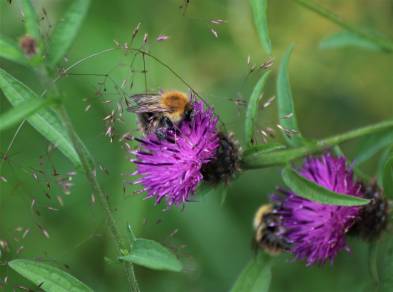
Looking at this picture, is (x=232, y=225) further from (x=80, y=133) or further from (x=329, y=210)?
(x=329, y=210)

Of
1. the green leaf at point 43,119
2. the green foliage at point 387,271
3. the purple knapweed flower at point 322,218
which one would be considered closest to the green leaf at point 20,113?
the green leaf at point 43,119

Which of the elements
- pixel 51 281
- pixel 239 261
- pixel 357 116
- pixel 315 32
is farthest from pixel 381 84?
pixel 51 281

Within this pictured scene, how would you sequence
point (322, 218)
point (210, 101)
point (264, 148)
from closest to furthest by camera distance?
point (264, 148) → point (322, 218) → point (210, 101)

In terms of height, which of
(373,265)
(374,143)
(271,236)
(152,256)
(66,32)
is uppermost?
(66,32)

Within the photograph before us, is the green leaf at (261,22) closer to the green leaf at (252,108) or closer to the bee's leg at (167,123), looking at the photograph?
the green leaf at (252,108)

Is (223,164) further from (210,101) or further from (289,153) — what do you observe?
(210,101)

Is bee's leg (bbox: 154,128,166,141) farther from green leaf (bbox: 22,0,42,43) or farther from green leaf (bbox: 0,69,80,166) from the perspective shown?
green leaf (bbox: 22,0,42,43)

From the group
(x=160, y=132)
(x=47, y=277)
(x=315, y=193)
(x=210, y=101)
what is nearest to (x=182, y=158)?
(x=160, y=132)

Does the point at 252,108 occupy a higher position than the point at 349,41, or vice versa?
the point at 349,41
